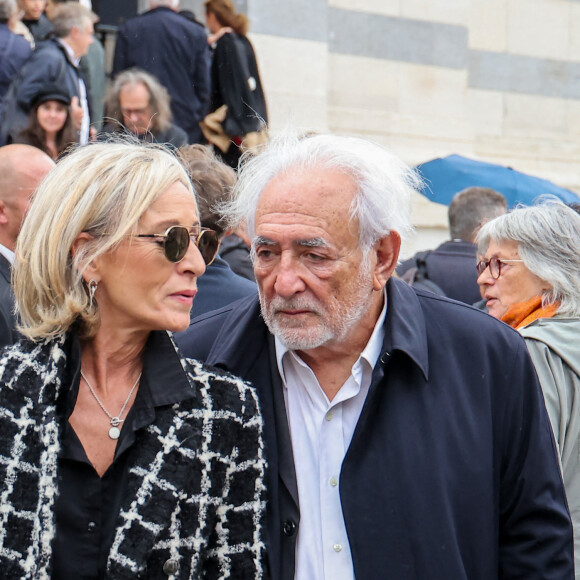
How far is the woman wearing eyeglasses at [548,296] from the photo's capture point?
363 centimetres

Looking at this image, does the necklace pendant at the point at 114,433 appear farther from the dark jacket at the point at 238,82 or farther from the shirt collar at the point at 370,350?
the dark jacket at the point at 238,82

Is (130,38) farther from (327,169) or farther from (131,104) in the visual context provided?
(327,169)

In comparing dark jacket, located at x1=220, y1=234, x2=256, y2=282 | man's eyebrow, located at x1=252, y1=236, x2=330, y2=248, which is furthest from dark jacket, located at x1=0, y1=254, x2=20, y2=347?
dark jacket, located at x1=220, y1=234, x2=256, y2=282

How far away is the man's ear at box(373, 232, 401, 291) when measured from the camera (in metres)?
2.99

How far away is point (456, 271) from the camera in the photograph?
6.42 metres

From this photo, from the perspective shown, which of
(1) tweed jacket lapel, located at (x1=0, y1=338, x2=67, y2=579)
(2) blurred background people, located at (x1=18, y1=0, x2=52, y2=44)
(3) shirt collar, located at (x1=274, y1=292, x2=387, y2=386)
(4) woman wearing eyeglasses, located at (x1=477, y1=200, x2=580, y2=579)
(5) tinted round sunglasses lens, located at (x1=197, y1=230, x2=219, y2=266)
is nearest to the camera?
(1) tweed jacket lapel, located at (x1=0, y1=338, x2=67, y2=579)

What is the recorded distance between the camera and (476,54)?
39.1 feet

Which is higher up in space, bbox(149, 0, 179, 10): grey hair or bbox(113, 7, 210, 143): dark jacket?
bbox(149, 0, 179, 10): grey hair

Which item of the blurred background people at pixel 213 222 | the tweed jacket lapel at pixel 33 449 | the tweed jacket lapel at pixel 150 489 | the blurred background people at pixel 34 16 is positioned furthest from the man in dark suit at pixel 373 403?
the blurred background people at pixel 34 16

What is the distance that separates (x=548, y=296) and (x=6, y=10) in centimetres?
520

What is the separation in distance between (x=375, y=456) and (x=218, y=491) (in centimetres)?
43

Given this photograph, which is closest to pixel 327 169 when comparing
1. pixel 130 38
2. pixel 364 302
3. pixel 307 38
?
pixel 364 302

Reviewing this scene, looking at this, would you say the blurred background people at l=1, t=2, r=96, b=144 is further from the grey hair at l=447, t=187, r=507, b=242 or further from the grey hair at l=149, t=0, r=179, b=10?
the grey hair at l=447, t=187, r=507, b=242

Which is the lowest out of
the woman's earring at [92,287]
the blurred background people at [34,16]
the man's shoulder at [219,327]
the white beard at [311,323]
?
the man's shoulder at [219,327]
